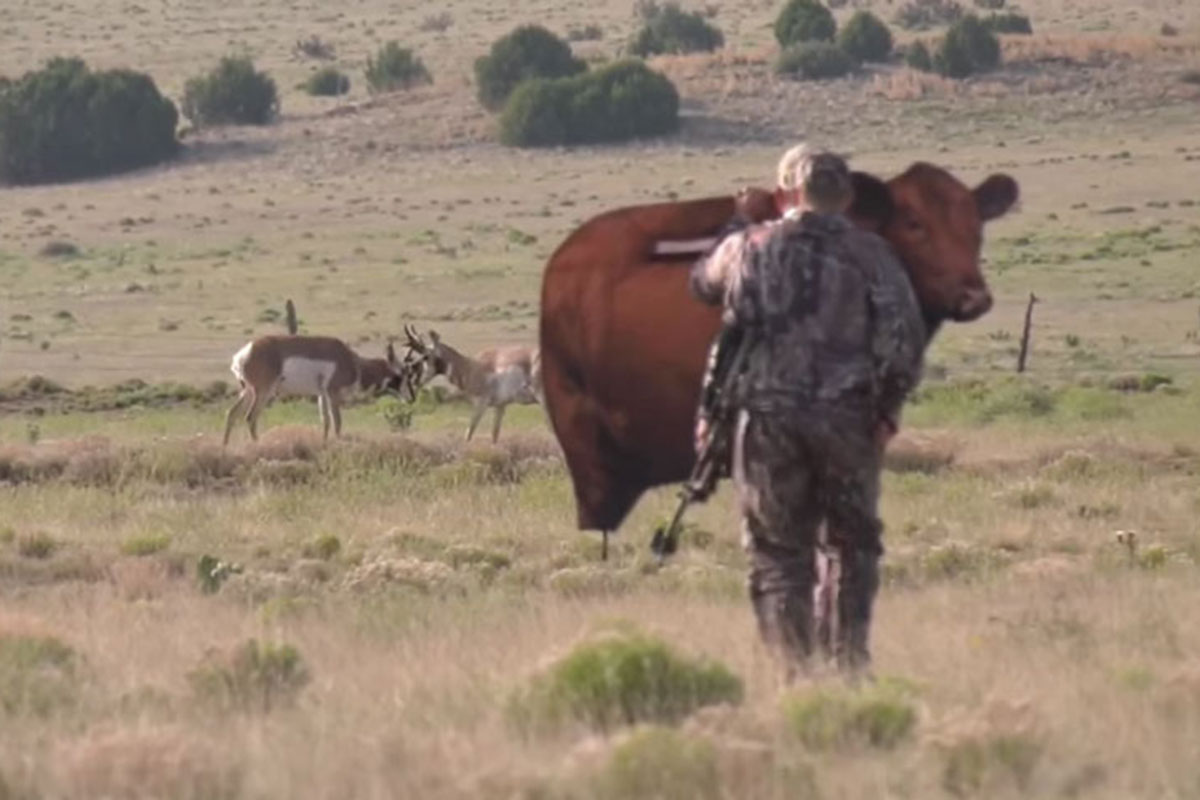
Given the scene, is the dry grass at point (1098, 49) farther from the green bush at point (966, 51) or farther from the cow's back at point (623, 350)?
the cow's back at point (623, 350)

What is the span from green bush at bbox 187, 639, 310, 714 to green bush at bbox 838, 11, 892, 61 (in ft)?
243

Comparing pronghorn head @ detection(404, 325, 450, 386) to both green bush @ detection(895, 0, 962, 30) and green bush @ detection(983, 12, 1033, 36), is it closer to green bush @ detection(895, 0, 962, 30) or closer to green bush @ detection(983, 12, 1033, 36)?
green bush @ detection(983, 12, 1033, 36)

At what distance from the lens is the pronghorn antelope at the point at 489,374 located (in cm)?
3000

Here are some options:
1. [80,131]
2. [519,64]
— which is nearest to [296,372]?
[80,131]

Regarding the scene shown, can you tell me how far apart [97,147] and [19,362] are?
37.2 m

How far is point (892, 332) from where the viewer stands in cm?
858

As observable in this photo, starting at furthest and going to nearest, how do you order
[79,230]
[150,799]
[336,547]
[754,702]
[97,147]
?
[97,147], [79,230], [336,547], [754,702], [150,799]

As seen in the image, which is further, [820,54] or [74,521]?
[820,54]

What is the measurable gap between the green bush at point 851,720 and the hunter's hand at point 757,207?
2242 millimetres

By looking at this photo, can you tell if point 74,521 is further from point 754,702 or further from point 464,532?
point 754,702

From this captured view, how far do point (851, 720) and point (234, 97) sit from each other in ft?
245

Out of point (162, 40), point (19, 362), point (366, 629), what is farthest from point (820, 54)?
point (366, 629)

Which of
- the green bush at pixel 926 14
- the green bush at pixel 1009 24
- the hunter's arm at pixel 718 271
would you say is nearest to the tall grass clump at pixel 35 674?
the hunter's arm at pixel 718 271

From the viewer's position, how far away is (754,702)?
8273 mm
